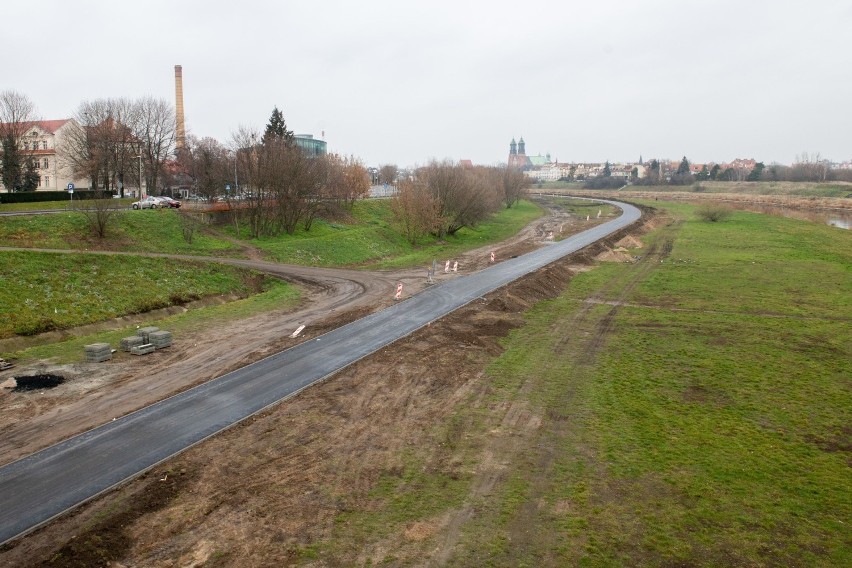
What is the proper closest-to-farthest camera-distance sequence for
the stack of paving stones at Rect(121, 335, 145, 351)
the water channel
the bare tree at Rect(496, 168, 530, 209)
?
the stack of paving stones at Rect(121, 335, 145, 351)
the water channel
the bare tree at Rect(496, 168, 530, 209)

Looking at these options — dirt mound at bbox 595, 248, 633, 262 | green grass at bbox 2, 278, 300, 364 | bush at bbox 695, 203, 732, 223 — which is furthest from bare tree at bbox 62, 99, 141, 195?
bush at bbox 695, 203, 732, 223

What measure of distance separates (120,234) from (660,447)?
126 ft

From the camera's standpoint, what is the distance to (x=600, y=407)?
15.9 meters

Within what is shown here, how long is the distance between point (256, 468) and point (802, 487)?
452 inches

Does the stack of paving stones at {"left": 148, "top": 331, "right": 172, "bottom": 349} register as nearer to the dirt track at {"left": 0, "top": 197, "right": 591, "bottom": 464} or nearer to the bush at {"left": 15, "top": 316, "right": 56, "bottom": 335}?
the dirt track at {"left": 0, "top": 197, "right": 591, "bottom": 464}

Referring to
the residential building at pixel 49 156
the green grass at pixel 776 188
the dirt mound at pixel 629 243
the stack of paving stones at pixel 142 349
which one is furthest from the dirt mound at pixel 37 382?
the green grass at pixel 776 188

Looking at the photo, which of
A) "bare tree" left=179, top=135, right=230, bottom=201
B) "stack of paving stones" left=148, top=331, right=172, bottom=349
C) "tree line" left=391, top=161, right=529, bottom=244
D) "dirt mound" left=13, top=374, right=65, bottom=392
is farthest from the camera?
"bare tree" left=179, top=135, right=230, bottom=201

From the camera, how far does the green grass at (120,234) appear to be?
3500 centimetres

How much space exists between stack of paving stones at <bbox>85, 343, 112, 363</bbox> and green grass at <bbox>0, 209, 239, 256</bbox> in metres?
18.3

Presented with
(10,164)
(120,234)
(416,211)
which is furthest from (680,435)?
(10,164)

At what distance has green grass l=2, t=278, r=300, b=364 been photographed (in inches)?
797

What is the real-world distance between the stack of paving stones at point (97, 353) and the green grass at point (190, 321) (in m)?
0.51

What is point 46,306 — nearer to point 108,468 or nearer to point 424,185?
point 108,468

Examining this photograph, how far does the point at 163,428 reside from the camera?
14.2 meters
